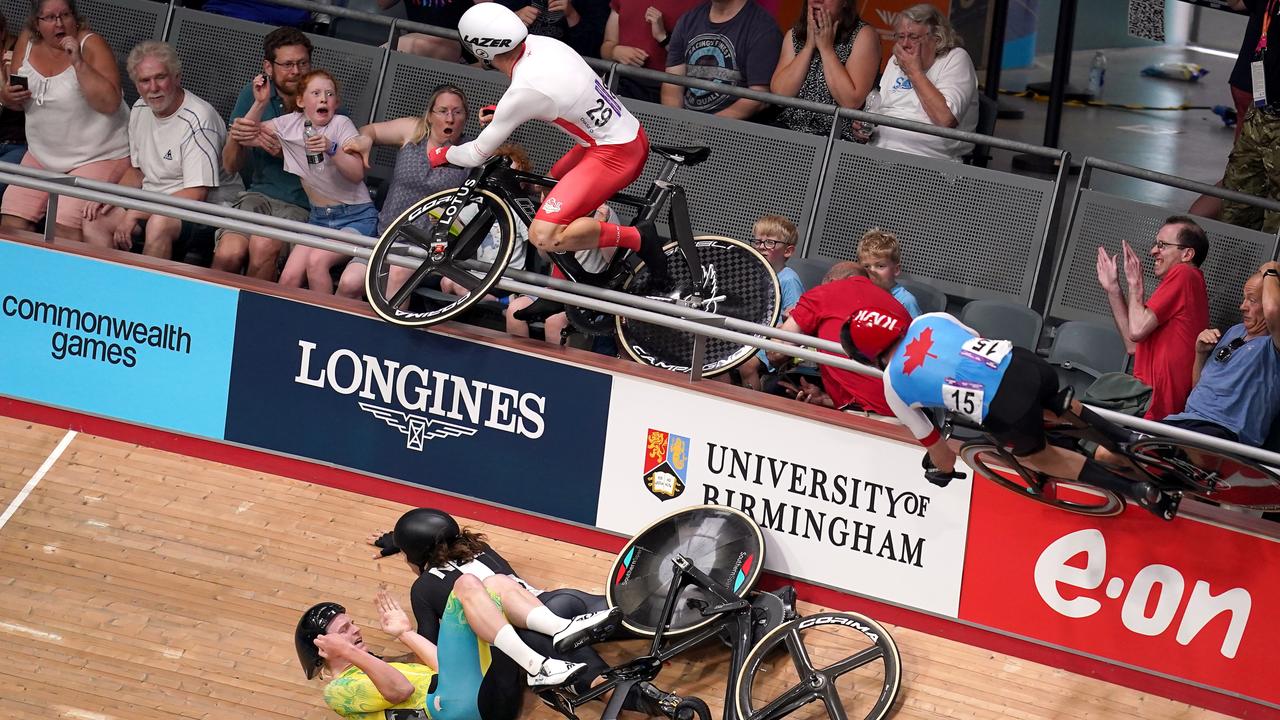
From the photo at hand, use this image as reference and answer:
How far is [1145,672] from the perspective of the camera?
21.9ft

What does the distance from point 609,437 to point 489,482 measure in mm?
751

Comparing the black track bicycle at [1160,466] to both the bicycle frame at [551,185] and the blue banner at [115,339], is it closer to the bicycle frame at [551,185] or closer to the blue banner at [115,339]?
the bicycle frame at [551,185]

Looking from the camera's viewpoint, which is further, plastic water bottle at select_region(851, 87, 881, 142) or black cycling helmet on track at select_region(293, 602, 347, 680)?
plastic water bottle at select_region(851, 87, 881, 142)

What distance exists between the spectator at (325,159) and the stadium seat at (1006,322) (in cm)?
359

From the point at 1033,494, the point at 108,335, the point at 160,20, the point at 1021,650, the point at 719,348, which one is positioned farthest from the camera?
the point at 160,20

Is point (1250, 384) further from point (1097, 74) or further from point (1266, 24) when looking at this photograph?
point (1097, 74)

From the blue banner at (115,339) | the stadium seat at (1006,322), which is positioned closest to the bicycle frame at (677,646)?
the stadium seat at (1006,322)

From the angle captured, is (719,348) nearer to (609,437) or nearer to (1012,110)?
(609,437)

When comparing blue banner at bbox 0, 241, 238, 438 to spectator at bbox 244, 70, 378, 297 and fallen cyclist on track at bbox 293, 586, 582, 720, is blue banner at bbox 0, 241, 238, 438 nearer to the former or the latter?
spectator at bbox 244, 70, 378, 297

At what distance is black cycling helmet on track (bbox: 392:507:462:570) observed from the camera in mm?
6766

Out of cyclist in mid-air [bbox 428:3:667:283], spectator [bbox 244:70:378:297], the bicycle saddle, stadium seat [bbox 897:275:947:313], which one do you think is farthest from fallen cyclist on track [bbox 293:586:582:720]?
stadium seat [bbox 897:275:947:313]

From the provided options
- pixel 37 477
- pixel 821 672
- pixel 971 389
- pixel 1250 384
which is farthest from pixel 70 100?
pixel 1250 384

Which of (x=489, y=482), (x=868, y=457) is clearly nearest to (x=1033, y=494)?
(x=868, y=457)

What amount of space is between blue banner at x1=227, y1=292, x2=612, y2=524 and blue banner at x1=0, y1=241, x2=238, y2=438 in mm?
174
